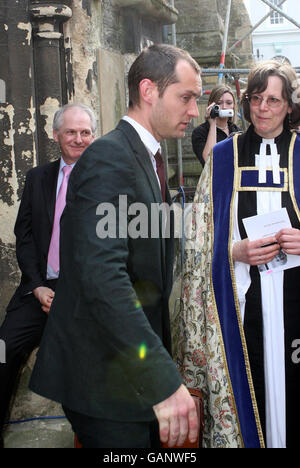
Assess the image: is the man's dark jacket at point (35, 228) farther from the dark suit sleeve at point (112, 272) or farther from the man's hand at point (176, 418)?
the man's hand at point (176, 418)

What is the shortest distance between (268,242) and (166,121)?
1000 millimetres

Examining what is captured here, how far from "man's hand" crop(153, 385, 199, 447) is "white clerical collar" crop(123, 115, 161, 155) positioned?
714 millimetres

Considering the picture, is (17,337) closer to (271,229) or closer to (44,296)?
(44,296)

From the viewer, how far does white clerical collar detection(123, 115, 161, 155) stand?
178 cm

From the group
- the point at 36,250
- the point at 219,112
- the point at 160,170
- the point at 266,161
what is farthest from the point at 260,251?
the point at 219,112

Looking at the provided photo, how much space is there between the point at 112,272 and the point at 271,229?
51.5 inches

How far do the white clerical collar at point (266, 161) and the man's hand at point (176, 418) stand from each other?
1.47 m

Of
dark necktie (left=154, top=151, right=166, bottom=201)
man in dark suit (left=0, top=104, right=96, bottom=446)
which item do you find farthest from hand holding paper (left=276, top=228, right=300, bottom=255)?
man in dark suit (left=0, top=104, right=96, bottom=446)

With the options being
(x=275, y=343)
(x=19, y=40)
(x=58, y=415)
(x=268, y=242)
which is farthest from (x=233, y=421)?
(x=19, y=40)

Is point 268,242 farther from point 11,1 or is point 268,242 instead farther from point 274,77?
point 11,1

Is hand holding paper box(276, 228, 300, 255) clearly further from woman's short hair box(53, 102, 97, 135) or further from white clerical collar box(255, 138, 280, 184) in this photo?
woman's short hair box(53, 102, 97, 135)

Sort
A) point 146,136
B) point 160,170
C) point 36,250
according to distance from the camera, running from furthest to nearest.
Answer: point 36,250 → point 160,170 → point 146,136

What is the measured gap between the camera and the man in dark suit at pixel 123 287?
147 centimetres

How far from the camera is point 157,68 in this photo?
70.5 inches
